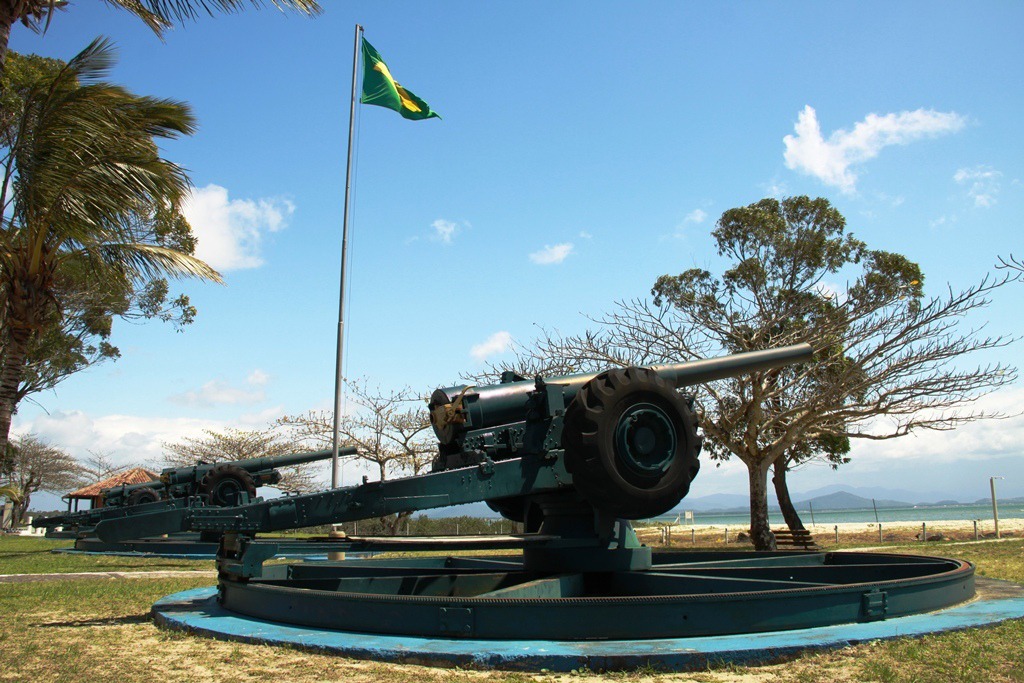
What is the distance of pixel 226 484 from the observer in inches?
823

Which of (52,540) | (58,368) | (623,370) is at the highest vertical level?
(58,368)

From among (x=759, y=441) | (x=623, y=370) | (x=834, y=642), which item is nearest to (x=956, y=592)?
(x=834, y=642)

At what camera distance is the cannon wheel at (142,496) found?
23.6m

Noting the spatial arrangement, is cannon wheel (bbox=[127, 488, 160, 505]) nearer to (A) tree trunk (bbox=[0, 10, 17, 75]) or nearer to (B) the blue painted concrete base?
(A) tree trunk (bbox=[0, 10, 17, 75])

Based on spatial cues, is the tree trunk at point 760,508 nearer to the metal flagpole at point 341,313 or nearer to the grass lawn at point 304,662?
the metal flagpole at point 341,313

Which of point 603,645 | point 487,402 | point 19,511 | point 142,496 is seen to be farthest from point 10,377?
point 19,511

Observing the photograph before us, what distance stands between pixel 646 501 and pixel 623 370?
1088mm

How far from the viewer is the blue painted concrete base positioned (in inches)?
192

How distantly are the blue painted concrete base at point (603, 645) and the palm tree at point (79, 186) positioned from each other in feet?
26.4

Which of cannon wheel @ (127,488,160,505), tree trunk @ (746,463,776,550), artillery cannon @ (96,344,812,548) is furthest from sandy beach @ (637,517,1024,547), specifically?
artillery cannon @ (96,344,812,548)

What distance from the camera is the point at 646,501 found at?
6.74 meters

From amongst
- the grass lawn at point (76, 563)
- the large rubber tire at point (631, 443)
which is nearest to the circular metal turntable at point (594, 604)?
the large rubber tire at point (631, 443)

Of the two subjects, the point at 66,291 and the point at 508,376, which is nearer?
the point at 508,376

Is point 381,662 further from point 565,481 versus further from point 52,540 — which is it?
point 52,540
